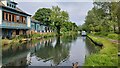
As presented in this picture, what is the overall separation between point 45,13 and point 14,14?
4964cm

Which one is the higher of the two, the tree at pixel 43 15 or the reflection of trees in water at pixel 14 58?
the tree at pixel 43 15

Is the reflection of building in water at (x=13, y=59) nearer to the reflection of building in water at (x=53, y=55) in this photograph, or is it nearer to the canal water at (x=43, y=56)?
the canal water at (x=43, y=56)

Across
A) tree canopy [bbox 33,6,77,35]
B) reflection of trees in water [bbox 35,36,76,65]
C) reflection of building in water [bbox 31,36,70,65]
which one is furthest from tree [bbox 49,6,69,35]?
reflection of building in water [bbox 31,36,70,65]

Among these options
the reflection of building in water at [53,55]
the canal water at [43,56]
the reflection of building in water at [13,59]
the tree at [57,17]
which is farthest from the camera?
the tree at [57,17]

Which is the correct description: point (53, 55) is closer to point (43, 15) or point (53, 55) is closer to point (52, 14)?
point (52, 14)

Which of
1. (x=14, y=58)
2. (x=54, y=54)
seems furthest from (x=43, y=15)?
(x=14, y=58)

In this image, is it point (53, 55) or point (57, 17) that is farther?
point (57, 17)

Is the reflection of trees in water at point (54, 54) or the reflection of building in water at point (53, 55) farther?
the reflection of trees in water at point (54, 54)

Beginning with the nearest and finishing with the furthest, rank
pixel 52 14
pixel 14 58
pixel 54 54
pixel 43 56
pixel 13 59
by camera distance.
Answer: pixel 13 59 < pixel 14 58 < pixel 43 56 < pixel 54 54 < pixel 52 14

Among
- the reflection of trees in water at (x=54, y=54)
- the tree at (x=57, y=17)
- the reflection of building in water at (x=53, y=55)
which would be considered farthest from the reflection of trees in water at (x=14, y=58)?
the tree at (x=57, y=17)

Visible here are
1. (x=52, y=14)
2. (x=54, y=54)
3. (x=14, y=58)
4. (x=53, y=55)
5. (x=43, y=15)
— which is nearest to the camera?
(x=14, y=58)

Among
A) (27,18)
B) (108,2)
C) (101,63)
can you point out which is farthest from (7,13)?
(101,63)

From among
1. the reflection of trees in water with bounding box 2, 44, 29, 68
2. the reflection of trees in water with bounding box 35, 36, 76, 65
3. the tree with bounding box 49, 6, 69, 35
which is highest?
the tree with bounding box 49, 6, 69, 35

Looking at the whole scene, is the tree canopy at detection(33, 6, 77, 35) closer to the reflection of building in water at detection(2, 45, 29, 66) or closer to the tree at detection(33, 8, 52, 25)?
the tree at detection(33, 8, 52, 25)
